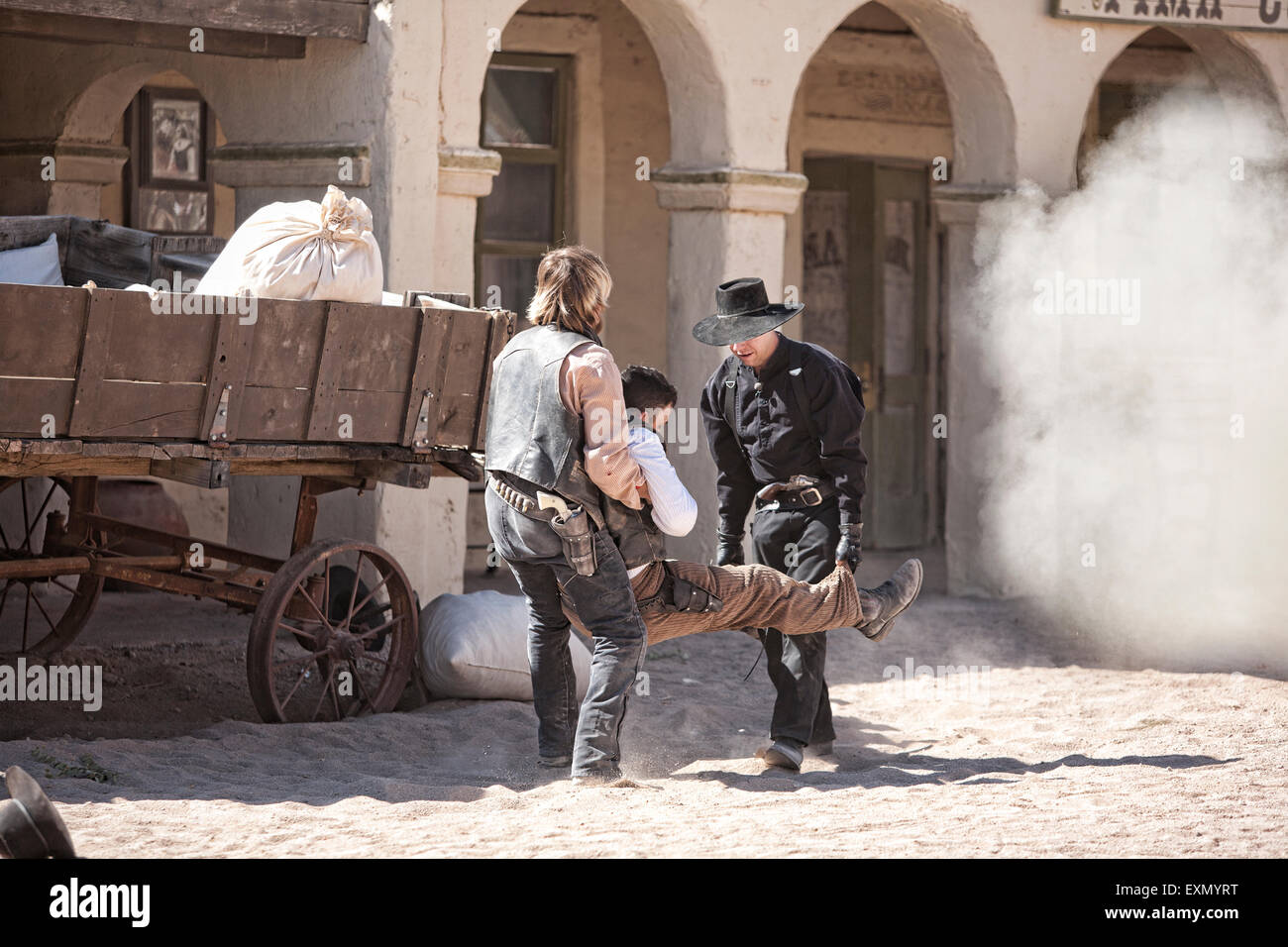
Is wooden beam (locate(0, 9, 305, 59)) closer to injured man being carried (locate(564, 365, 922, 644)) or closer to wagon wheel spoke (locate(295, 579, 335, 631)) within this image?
wagon wheel spoke (locate(295, 579, 335, 631))

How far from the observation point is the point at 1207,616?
945 cm

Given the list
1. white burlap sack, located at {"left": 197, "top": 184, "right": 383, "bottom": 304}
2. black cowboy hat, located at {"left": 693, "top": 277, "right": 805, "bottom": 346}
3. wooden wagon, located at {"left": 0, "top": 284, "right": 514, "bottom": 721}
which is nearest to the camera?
wooden wagon, located at {"left": 0, "top": 284, "right": 514, "bottom": 721}

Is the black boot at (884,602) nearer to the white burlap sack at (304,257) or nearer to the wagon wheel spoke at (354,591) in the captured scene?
the wagon wheel spoke at (354,591)

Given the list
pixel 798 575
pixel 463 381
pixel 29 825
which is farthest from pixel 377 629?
pixel 29 825

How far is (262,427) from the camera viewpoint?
627 centimetres

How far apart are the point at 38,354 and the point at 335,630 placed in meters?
1.76

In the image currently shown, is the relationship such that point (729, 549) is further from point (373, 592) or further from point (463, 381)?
point (373, 592)

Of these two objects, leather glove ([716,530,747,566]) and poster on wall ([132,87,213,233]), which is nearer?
leather glove ([716,530,747,566])

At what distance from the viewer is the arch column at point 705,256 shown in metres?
9.28

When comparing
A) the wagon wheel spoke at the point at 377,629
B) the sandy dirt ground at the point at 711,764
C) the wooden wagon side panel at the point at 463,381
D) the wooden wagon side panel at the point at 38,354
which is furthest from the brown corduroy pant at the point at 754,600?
the wooden wagon side panel at the point at 38,354

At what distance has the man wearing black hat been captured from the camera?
241 inches

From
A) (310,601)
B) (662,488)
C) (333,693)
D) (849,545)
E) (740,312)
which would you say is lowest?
(333,693)

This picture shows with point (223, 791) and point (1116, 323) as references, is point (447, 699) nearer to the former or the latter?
point (223, 791)

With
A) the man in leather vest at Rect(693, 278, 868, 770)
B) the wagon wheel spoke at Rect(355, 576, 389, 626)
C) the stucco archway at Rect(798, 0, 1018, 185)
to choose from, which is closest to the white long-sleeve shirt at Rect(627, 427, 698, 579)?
the man in leather vest at Rect(693, 278, 868, 770)
